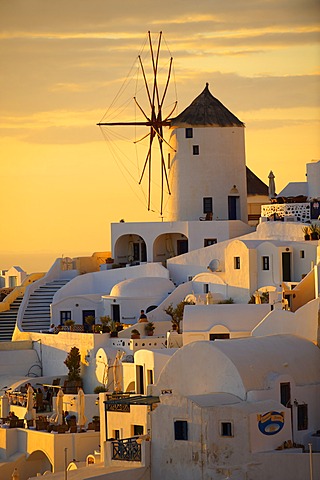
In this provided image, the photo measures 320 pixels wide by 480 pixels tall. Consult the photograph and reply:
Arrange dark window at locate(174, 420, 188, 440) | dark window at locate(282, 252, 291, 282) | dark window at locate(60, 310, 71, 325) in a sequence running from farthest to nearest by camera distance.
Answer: dark window at locate(60, 310, 71, 325), dark window at locate(282, 252, 291, 282), dark window at locate(174, 420, 188, 440)

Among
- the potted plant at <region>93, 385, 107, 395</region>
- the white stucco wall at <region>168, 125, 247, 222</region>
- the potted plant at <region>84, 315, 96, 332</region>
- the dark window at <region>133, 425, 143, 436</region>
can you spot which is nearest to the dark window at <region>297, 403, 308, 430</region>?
the dark window at <region>133, 425, 143, 436</region>

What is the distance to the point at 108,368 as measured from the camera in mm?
48312

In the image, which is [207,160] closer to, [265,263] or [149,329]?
[265,263]

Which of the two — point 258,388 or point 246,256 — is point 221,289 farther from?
point 258,388

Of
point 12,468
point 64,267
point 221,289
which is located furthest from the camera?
point 64,267

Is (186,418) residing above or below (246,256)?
below

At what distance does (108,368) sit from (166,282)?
19.3 ft

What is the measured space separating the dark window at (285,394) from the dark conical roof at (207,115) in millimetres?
19563

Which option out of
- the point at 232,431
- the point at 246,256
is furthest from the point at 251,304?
the point at 232,431

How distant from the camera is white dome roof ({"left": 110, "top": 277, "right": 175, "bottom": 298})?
52812 mm

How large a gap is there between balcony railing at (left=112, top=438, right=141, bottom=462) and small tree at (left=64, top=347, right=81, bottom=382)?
10789mm

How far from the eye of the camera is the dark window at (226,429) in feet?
122

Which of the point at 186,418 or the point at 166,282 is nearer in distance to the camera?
the point at 186,418

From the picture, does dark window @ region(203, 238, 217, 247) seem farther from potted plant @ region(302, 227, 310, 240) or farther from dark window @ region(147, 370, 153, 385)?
dark window @ region(147, 370, 153, 385)
